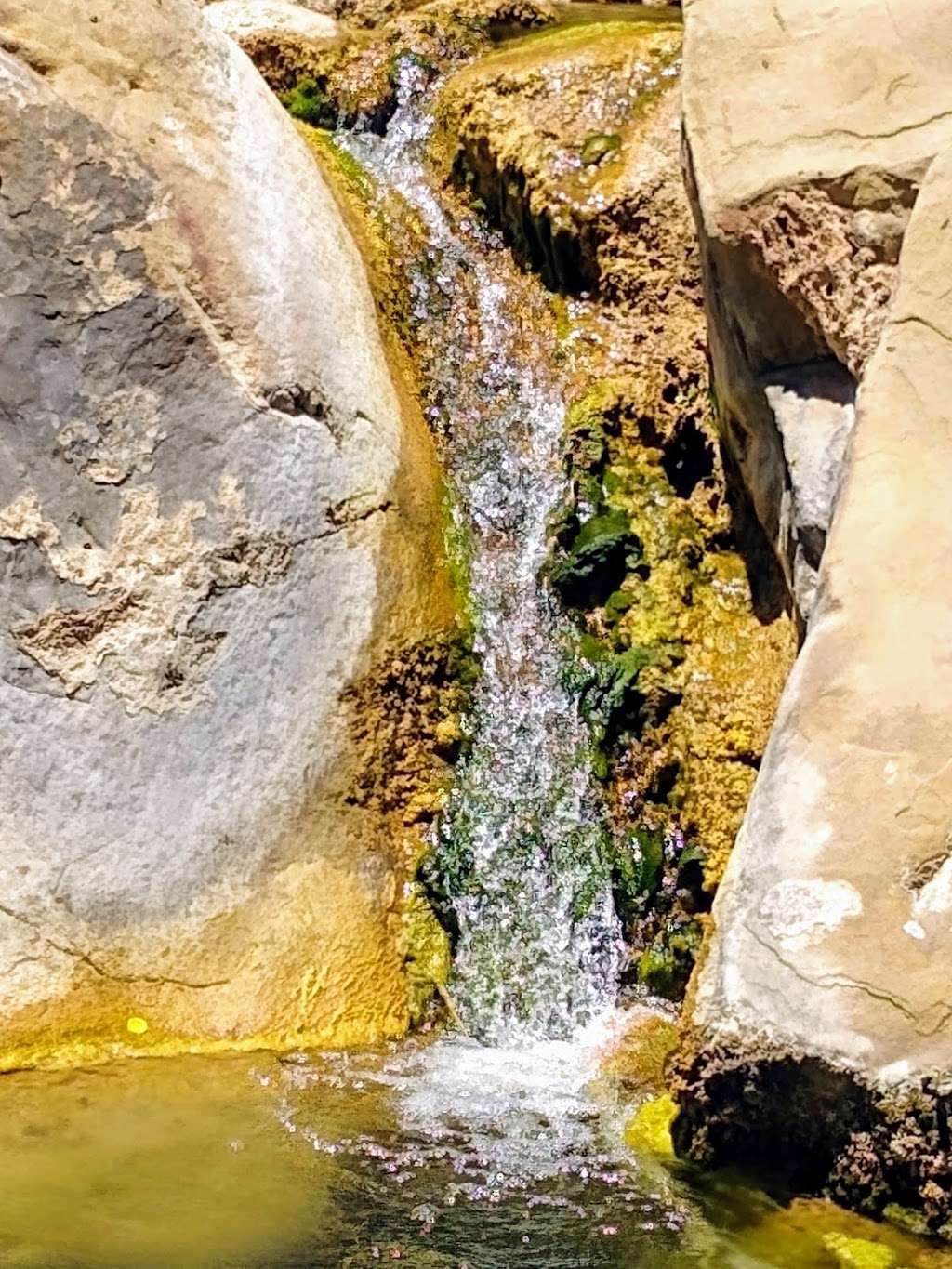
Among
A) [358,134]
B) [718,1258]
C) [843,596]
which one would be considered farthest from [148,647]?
[358,134]

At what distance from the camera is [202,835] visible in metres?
6.49

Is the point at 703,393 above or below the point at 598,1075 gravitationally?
above

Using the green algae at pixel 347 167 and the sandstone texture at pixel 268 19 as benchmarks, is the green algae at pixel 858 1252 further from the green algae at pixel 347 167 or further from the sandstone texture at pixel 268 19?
the sandstone texture at pixel 268 19

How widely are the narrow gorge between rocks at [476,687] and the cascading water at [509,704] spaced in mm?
23

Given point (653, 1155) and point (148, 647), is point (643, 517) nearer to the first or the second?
point (148, 647)

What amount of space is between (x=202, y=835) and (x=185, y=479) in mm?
1513

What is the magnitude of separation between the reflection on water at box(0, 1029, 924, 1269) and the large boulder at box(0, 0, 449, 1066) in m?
0.48

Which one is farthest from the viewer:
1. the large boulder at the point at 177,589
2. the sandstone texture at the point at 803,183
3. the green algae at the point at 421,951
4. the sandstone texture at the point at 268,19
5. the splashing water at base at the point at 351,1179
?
the sandstone texture at the point at 268,19

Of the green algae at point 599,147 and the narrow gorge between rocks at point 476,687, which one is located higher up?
the green algae at point 599,147

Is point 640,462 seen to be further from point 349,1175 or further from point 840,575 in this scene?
point 349,1175

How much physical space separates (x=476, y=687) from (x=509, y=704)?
172 mm

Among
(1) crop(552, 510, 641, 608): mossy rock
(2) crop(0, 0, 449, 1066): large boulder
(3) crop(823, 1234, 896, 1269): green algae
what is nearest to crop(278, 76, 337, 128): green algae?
(2) crop(0, 0, 449, 1066): large boulder

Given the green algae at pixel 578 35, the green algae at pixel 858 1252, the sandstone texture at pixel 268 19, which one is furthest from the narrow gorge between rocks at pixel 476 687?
the sandstone texture at pixel 268 19

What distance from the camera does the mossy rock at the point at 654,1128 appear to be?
206 inches
